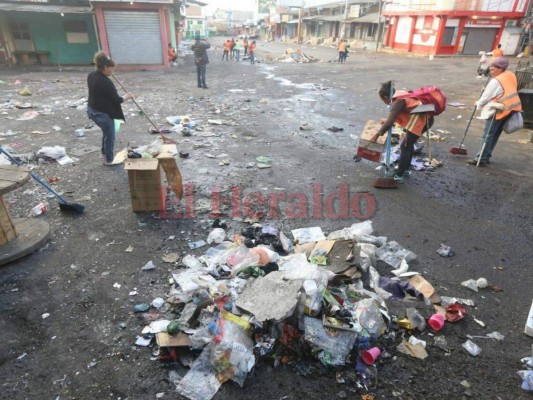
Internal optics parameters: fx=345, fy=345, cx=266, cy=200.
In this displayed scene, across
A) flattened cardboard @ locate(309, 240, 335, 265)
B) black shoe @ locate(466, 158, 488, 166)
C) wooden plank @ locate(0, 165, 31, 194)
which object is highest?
wooden plank @ locate(0, 165, 31, 194)

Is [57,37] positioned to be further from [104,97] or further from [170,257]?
[170,257]

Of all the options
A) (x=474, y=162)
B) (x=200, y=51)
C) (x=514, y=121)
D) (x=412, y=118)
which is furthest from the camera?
(x=200, y=51)

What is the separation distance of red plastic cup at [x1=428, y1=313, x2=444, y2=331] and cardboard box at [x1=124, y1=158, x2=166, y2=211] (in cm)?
320

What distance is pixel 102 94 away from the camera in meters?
5.16

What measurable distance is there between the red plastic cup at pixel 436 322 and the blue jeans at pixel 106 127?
5.11 meters

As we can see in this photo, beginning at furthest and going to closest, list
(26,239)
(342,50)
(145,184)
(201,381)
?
1. (342,50)
2. (145,184)
3. (26,239)
4. (201,381)

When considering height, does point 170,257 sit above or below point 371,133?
below

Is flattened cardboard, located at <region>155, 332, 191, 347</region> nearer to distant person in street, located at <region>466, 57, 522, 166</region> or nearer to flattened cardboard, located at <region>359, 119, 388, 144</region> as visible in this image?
flattened cardboard, located at <region>359, 119, 388, 144</region>

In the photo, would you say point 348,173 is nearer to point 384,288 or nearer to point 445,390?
point 384,288

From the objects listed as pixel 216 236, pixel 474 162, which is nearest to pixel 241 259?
pixel 216 236

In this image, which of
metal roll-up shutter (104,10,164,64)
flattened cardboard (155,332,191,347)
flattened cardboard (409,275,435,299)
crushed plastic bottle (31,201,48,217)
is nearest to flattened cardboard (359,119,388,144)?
flattened cardboard (409,275,435,299)

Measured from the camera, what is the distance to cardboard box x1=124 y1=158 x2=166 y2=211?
4059 millimetres

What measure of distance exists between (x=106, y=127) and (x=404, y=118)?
4.52 metres

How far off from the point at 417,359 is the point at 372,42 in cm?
3914
